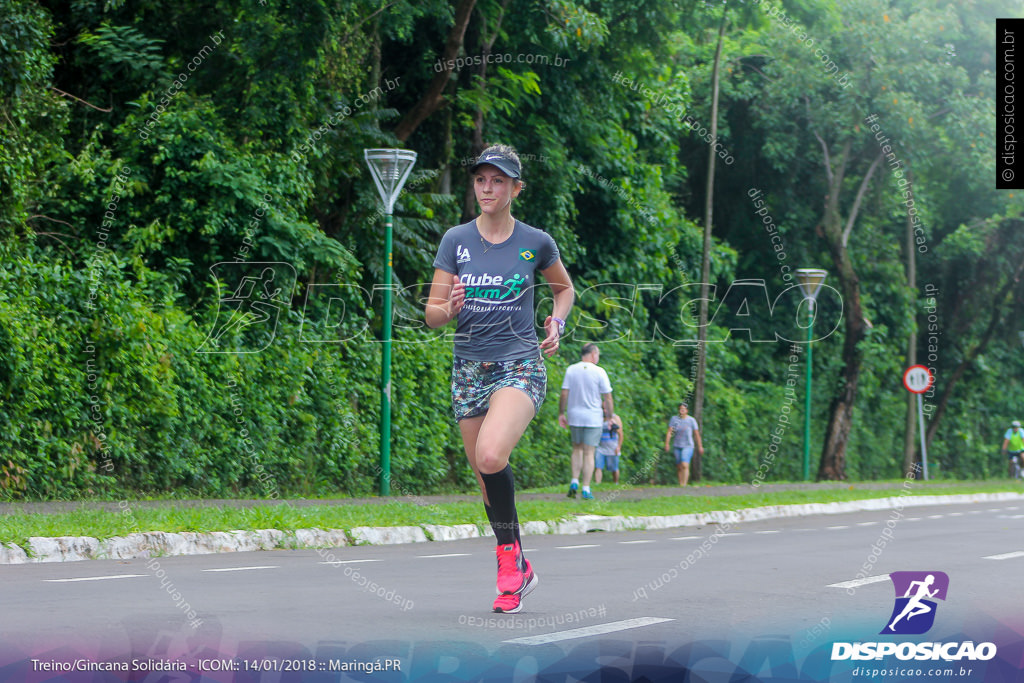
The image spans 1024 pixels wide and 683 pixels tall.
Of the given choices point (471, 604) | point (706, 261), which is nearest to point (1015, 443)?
point (706, 261)

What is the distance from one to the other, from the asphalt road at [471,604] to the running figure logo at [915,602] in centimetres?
8

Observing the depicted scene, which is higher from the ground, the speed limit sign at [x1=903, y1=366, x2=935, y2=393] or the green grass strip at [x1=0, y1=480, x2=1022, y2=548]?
the speed limit sign at [x1=903, y1=366, x2=935, y2=393]

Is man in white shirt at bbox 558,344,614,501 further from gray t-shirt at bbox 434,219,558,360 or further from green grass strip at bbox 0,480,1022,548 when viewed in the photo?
gray t-shirt at bbox 434,219,558,360

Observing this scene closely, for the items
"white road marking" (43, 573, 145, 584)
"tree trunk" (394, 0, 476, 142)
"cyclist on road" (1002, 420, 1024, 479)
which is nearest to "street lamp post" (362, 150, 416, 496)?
"tree trunk" (394, 0, 476, 142)

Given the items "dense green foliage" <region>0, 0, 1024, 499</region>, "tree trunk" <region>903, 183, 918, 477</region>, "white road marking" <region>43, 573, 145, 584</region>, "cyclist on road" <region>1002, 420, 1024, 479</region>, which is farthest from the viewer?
"cyclist on road" <region>1002, 420, 1024, 479</region>

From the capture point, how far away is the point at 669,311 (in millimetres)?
31375

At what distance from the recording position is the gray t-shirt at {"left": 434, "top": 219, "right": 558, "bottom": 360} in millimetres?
6723

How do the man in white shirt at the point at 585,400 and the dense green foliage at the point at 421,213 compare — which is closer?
the dense green foliage at the point at 421,213

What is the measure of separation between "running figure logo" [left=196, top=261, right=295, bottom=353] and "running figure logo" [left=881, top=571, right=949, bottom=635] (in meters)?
10.0

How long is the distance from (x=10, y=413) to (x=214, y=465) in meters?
3.24

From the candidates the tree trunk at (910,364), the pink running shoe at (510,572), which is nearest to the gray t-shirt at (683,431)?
the tree trunk at (910,364)

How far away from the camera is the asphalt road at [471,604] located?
18.6 ft

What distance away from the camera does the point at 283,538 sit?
1183cm

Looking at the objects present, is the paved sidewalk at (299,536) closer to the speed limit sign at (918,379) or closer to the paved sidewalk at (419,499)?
the paved sidewalk at (419,499)
